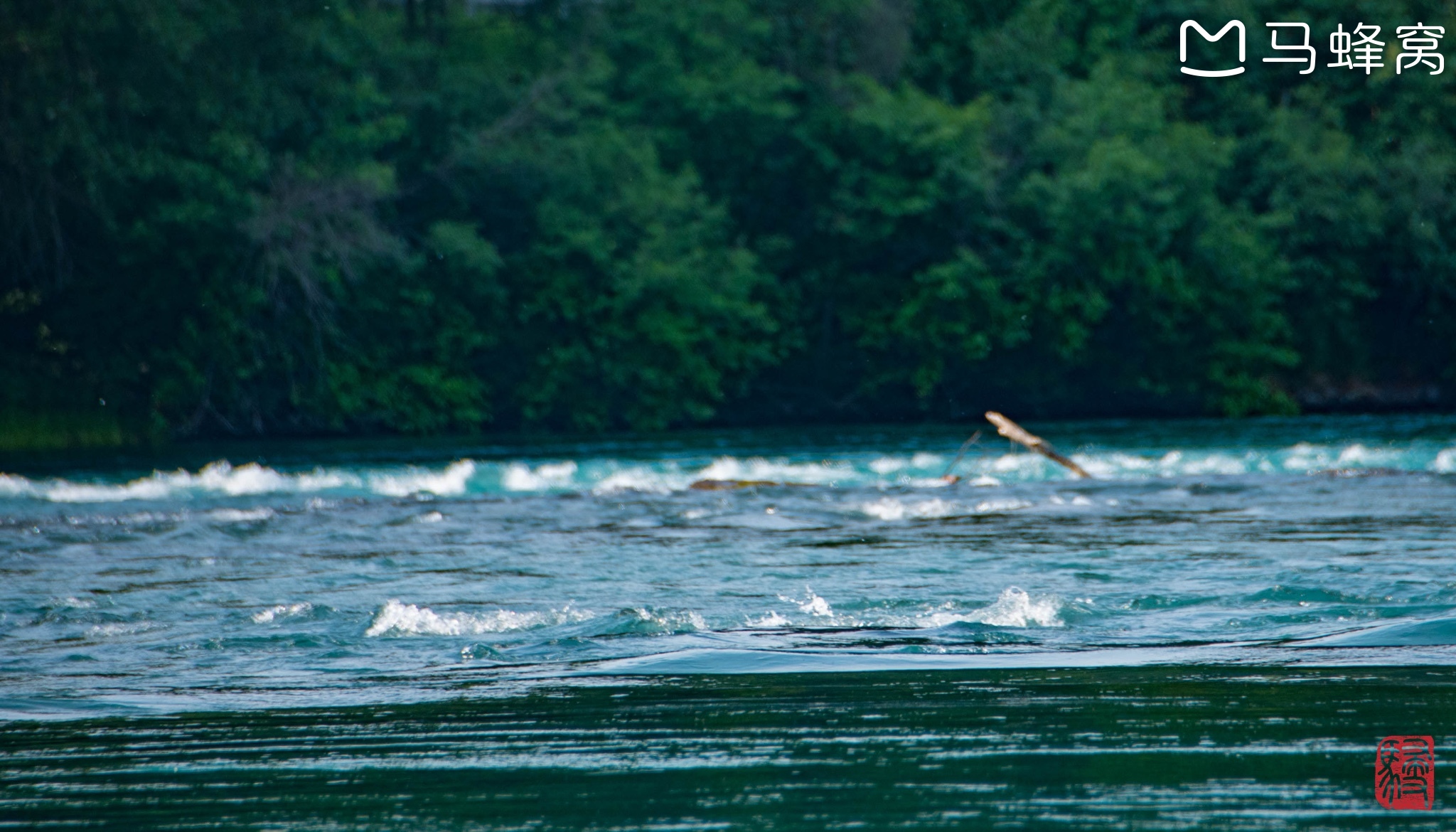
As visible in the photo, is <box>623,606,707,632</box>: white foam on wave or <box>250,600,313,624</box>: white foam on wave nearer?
<box>623,606,707,632</box>: white foam on wave

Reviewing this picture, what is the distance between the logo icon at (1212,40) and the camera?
34.2m

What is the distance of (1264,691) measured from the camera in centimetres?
564

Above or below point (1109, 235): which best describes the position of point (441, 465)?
below

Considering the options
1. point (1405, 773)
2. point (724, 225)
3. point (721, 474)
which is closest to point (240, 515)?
point (721, 474)

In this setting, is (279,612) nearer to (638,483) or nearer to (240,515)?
(240,515)

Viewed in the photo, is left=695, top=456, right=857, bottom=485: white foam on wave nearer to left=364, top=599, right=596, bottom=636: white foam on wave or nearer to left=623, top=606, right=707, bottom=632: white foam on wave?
left=623, top=606, right=707, bottom=632: white foam on wave

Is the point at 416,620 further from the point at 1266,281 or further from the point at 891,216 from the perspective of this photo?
the point at 1266,281

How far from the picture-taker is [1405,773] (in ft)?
14.0

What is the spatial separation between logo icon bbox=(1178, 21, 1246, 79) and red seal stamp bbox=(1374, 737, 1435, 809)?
31224 mm

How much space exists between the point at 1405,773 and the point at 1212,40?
107ft

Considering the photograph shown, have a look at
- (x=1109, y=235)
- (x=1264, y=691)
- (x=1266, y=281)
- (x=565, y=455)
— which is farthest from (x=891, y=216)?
(x=1264, y=691)

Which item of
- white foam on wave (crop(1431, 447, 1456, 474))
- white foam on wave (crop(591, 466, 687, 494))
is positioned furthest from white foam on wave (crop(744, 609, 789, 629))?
white foam on wave (crop(1431, 447, 1456, 474))

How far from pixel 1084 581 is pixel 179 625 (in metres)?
4.71

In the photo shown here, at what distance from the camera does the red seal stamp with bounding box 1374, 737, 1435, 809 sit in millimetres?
4012
